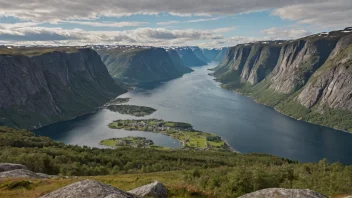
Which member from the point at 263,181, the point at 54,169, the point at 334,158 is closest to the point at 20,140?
the point at 54,169

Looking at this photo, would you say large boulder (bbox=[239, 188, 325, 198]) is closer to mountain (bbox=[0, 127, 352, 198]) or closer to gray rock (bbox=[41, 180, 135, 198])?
mountain (bbox=[0, 127, 352, 198])

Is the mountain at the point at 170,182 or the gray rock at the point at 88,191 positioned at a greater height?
the gray rock at the point at 88,191

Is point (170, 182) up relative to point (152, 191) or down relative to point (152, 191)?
A: down

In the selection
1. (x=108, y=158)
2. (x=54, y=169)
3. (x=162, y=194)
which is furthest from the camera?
(x=108, y=158)

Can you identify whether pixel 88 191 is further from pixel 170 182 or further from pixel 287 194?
pixel 170 182

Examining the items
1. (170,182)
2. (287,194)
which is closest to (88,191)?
(287,194)

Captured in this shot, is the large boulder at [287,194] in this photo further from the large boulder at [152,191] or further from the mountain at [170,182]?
the large boulder at [152,191]

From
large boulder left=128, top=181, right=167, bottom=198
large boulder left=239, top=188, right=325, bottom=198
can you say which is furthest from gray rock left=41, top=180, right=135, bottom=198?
large boulder left=239, top=188, right=325, bottom=198

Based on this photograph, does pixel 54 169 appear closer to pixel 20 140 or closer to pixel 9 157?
pixel 9 157

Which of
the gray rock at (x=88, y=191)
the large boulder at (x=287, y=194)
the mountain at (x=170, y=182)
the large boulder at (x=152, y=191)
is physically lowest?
the mountain at (x=170, y=182)

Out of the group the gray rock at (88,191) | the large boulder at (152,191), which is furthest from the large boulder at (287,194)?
the gray rock at (88,191)

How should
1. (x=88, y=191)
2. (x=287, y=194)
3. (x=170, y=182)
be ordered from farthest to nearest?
(x=170, y=182)
(x=88, y=191)
(x=287, y=194)
